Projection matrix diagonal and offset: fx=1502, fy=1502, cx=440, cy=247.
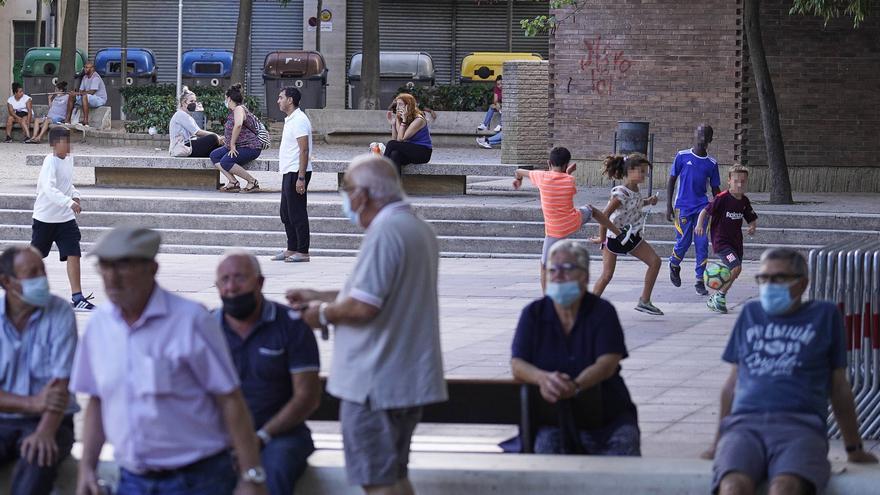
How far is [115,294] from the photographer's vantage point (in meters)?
4.71

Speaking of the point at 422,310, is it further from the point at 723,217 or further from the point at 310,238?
the point at 310,238

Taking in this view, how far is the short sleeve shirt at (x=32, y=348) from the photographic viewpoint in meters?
6.06

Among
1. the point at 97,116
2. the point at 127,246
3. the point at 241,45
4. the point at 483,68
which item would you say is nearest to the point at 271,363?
the point at 127,246

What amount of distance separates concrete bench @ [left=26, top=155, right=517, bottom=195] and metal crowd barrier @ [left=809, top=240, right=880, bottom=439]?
1165 centimetres

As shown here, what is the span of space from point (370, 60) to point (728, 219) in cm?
2168

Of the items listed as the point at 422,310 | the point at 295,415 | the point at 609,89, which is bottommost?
the point at 295,415

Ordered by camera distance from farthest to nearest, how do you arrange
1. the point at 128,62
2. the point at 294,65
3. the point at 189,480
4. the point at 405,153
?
the point at 128,62 → the point at 294,65 → the point at 405,153 → the point at 189,480

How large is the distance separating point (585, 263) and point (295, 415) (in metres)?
1.36

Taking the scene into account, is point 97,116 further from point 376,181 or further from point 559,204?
point 376,181

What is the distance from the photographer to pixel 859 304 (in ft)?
25.3

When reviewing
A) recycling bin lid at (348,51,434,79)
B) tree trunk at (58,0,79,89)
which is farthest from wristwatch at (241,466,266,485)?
recycling bin lid at (348,51,434,79)

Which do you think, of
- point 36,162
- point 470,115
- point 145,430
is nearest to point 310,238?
point 36,162

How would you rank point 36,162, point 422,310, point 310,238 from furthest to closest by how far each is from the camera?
point 36,162 < point 310,238 < point 422,310

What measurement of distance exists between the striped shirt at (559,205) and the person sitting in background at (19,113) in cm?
2126
